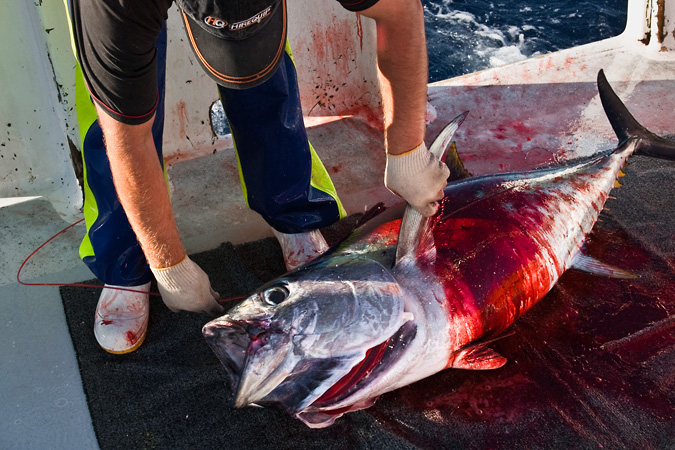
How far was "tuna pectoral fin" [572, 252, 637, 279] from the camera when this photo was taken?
236 centimetres

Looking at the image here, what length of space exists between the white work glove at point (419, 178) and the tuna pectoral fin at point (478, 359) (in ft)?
1.56

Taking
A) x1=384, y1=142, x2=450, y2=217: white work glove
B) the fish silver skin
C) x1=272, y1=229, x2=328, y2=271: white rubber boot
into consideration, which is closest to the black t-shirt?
the fish silver skin

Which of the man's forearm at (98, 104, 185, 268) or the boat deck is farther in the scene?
the boat deck

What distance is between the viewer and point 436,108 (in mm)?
3477

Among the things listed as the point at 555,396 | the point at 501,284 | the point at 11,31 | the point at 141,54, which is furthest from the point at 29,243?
the point at 555,396

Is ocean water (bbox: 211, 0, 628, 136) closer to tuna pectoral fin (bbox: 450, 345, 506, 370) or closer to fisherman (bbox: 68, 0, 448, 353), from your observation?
fisherman (bbox: 68, 0, 448, 353)

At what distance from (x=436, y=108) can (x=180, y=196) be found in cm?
150

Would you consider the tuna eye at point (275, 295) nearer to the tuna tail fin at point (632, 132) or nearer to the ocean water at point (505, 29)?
the tuna tail fin at point (632, 132)

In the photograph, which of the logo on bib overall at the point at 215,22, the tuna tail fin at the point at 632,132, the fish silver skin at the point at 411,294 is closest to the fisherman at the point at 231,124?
the logo on bib overall at the point at 215,22

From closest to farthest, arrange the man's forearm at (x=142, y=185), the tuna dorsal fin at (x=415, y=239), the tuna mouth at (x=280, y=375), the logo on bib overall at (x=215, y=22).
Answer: the logo on bib overall at (x=215, y=22) < the tuna mouth at (x=280, y=375) < the man's forearm at (x=142, y=185) < the tuna dorsal fin at (x=415, y=239)

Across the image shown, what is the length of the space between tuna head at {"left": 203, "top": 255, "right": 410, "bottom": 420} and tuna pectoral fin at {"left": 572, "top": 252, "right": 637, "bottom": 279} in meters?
0.90

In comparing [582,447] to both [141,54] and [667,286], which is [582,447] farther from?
[141,54]

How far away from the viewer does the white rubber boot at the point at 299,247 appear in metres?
2.55

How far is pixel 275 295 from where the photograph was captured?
1.77 metres
